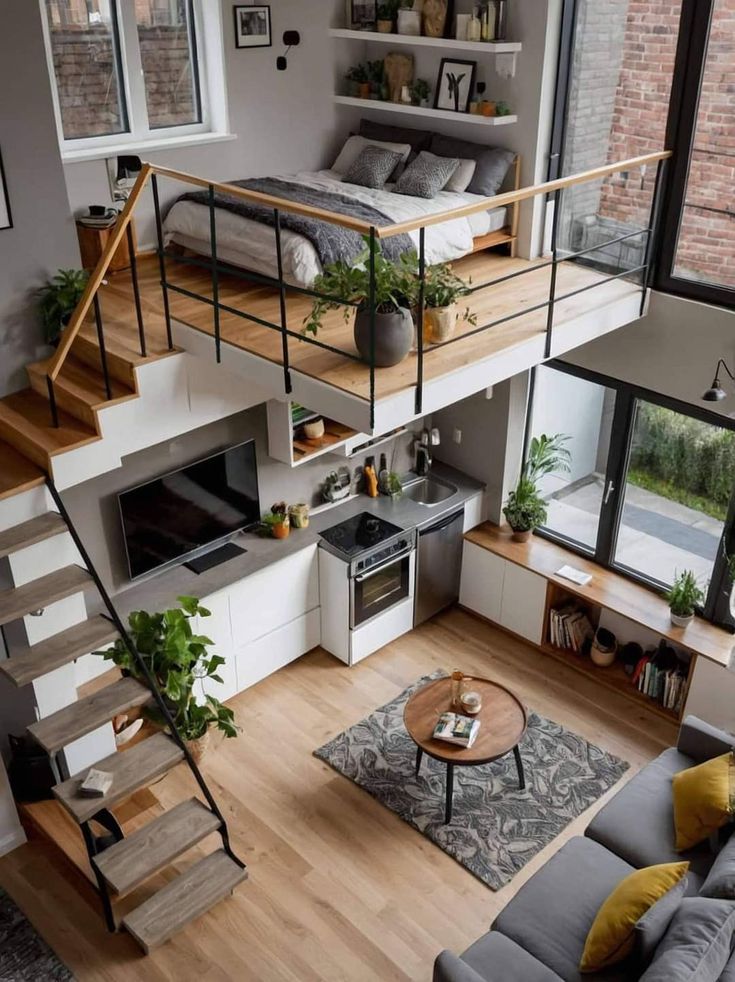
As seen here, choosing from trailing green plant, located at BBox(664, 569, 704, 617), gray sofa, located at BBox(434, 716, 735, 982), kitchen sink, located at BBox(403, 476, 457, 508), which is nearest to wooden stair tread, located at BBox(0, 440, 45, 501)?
gray sofa, located at BBox(434, 716, 735, 982)

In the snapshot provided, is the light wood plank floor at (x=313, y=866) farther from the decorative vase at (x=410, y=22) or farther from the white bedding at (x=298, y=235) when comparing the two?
the decorative vase at (x=410, y=22)

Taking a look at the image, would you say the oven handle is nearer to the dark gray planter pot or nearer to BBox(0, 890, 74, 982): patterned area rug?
the dark gray planter pot

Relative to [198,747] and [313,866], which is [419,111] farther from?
[313,866]

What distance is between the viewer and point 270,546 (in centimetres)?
605

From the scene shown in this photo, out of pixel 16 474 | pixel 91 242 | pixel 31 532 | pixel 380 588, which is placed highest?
pixel 91 242

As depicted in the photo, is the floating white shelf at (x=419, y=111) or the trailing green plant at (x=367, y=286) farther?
the floating white shelf at (x=419, y=111)

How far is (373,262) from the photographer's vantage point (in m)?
3.83

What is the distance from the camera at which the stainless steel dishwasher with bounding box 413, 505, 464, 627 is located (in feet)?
21.5

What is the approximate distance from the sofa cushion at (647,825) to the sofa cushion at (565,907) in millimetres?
80

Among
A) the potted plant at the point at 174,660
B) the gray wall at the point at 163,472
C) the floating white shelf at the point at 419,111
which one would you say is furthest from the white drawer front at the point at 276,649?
the floating white shelf at the point at 419,111

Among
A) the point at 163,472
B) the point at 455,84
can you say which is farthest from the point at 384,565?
the point at 455,84

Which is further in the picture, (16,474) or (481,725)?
(481,725)

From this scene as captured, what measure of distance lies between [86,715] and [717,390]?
355 centimetres

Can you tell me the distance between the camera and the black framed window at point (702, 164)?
4867 millimetres
